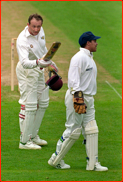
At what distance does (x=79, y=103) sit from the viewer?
619 cm

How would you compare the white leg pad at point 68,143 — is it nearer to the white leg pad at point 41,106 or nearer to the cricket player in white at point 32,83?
the cricket player in white at point 32,83

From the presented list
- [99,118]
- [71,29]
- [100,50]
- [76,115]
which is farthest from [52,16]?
[76,115]

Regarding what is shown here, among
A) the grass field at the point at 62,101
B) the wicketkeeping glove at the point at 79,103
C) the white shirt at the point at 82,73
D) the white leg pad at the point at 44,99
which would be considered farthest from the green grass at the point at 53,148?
the white shirt at the point at 82,73

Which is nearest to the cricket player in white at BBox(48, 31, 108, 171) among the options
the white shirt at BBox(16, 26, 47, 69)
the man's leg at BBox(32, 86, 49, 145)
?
the white shirt at BBox(16, 26, 47, 69)

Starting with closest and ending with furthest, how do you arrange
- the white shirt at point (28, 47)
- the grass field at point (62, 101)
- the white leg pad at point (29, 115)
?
the grass field at point (62, 101) < the white shirt at point (28, 47) < the white leg pad at point (29, 115)

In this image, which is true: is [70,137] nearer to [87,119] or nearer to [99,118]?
[87,119]

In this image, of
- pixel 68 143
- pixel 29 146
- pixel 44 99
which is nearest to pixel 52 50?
pixel 68 143

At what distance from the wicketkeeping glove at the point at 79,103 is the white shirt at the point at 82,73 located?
2.8 inches

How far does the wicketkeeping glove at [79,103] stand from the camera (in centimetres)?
620

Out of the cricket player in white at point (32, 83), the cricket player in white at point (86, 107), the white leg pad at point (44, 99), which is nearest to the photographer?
the cricket player in white at point (86, 107)

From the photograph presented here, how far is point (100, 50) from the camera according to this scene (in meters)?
15.6

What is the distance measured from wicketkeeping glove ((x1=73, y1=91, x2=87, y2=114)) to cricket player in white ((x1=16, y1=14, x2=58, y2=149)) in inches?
52.3

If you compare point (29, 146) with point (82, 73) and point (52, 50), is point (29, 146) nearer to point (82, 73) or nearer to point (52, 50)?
point (82, 73)

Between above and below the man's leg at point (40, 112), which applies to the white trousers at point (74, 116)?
above
